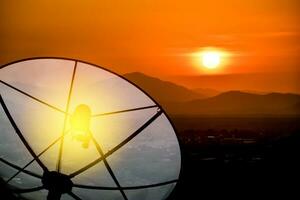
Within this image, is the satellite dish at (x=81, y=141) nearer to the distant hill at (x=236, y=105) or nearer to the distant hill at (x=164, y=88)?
the distant hill at (x=164, y=88)

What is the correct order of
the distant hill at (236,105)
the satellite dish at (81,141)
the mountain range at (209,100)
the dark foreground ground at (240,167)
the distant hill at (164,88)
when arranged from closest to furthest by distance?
the satellite dish at (81,141) < the dark foreground ground at (240,167) < the distant hill at (164,88) < the mountain range at (209,100) < the distant hill at (236,105)

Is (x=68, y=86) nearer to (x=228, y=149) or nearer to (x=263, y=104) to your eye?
(x=228, y=149)

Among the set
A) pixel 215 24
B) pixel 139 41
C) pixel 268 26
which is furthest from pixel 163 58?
pixel 268 26

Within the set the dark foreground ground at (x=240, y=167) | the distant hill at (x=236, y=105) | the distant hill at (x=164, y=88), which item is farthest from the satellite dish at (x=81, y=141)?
the distant hill at (x=236, y=105)

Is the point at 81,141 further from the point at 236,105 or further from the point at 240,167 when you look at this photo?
the point at 236,105

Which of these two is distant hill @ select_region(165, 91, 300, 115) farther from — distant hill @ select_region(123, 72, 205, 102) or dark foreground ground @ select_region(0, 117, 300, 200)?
dark foreground ground @ select_region(0, 117, 300, 200)

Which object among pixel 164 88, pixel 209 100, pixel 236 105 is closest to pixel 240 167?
pixel 164 88
